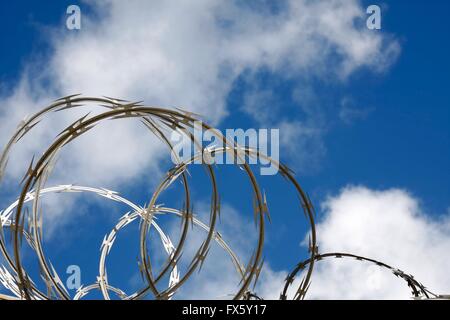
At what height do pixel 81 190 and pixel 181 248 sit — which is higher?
pixel 81 190

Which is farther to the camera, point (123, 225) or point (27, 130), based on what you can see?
point (123, 225)

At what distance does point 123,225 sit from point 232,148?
426 centimetres
